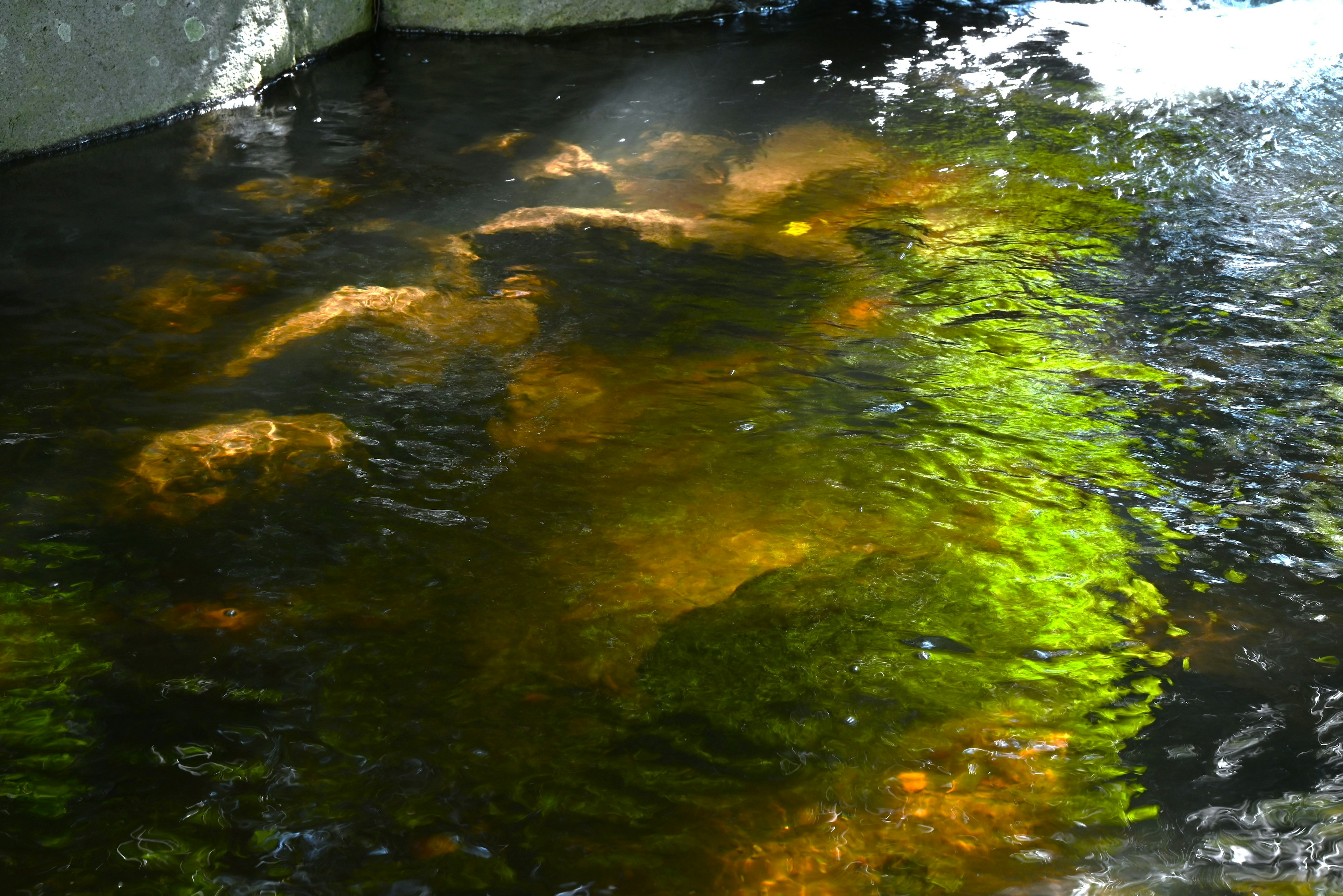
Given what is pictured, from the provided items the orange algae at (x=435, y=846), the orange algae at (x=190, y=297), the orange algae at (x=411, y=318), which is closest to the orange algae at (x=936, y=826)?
the orange algae at (x=435, y=846)

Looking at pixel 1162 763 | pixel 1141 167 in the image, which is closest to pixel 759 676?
pixel 1162 763

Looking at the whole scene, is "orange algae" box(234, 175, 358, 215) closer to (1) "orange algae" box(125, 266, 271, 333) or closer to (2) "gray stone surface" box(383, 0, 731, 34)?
(1) "orange algae" box(125, 266, 271, 333)

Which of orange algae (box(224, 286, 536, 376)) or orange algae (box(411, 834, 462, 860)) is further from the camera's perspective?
orange algae (box(224, 286, 536, 376))

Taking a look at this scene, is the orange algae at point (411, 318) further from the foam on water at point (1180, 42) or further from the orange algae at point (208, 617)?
the foam on water at point (1180, 42)

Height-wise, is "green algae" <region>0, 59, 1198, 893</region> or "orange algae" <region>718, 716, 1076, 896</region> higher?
"green algae" <region>0, 59, 1198, 893</region>

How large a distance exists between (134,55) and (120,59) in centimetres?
11

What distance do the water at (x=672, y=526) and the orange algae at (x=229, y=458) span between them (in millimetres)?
21

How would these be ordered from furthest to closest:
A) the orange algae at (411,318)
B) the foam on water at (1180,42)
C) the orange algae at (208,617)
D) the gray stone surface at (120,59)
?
1. the foam on water at (1180,42)
2. the gray stone surface at (120,59)
3. the orange algae at (411,318)
4. the orange algae at (208,617)

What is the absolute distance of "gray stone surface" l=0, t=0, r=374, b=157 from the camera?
6.24 metres

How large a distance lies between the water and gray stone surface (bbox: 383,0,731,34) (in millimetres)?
3403

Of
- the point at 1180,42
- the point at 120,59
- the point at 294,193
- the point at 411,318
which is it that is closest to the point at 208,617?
the point at 411,318

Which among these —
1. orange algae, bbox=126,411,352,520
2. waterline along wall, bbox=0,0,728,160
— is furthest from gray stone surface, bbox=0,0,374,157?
Answer: orange algae, bbox=126,411,352,520

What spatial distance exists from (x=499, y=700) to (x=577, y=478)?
1075 millimetres

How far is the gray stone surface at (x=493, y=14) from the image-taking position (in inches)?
360
